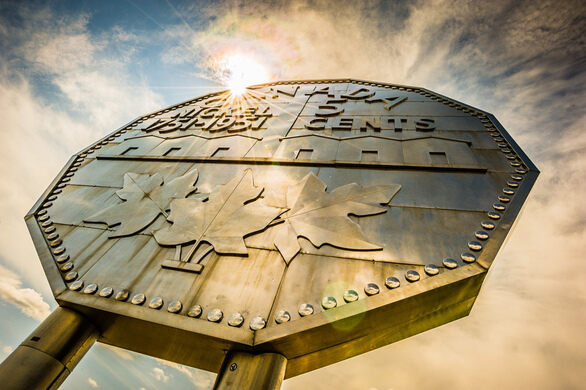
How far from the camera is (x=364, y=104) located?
7.45 m

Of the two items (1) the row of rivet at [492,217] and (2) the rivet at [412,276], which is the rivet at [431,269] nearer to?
(2) the rivet at [412,276]

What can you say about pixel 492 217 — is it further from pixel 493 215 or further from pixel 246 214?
pixel 246 214

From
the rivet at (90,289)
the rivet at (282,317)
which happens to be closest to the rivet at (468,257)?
the rivet at (282,317)

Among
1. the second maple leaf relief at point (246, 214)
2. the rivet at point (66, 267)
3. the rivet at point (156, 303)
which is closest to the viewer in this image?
the rivet at point (156, 303)

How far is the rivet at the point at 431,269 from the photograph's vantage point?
278 cm

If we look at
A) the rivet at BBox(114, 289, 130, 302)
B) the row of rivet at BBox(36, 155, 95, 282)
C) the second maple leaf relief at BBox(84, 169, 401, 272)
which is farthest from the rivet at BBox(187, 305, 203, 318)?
the row of rivet at BBox(36, 155, 95, 282)

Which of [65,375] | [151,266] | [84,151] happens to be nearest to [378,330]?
[151,266]

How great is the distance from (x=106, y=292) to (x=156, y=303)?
756mm

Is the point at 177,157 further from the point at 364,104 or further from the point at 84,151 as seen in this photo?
the point at 364,104

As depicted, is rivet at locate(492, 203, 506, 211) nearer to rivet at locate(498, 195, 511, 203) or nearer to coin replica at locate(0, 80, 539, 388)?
coin replica at locate(0, 80, 539, 388)

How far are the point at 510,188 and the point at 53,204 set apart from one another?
26.9 feet

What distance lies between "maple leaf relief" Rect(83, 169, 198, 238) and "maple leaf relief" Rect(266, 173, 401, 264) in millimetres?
1868

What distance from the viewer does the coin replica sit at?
2645mm

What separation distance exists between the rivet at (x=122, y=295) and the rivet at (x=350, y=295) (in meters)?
2.55
